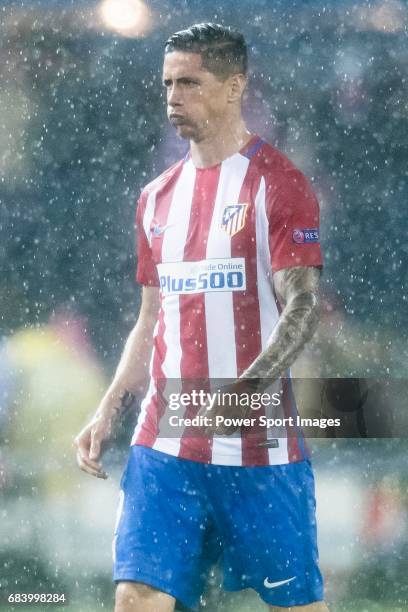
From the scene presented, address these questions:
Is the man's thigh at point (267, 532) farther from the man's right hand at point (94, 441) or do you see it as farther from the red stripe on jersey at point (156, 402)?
the man's right hand at point (94, 441)

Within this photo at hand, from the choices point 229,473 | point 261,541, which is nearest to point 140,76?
point 229,473

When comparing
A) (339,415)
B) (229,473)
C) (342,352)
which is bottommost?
(229,473)

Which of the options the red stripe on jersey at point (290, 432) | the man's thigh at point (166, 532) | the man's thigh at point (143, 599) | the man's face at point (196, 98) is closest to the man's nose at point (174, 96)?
the man's face at point (196, 98)

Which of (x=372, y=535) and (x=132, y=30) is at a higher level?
(x=132, y=30)

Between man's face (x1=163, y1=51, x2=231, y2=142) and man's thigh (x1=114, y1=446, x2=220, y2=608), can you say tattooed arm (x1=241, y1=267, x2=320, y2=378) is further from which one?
man's face (x1=163, y1=51, x2=231, y2=142)

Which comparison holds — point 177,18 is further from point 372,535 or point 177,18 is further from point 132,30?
point 372,535

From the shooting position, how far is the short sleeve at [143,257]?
161 centimetres

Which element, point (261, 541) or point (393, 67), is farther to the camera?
point (393, 67)

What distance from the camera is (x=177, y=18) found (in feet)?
5.43

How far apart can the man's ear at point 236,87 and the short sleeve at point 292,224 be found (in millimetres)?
186

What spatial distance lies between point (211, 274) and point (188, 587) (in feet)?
1.84

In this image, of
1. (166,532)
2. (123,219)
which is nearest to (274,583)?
(166,532)

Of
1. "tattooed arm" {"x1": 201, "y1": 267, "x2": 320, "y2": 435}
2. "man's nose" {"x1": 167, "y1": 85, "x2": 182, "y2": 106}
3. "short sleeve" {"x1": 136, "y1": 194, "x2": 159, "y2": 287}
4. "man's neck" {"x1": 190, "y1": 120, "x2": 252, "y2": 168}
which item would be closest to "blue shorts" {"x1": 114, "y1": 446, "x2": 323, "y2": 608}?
"tattooed arm" {"x1": 201, "y1": 267, "x2": 320, "y2": 435}

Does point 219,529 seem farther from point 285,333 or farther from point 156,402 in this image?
point 285,333
